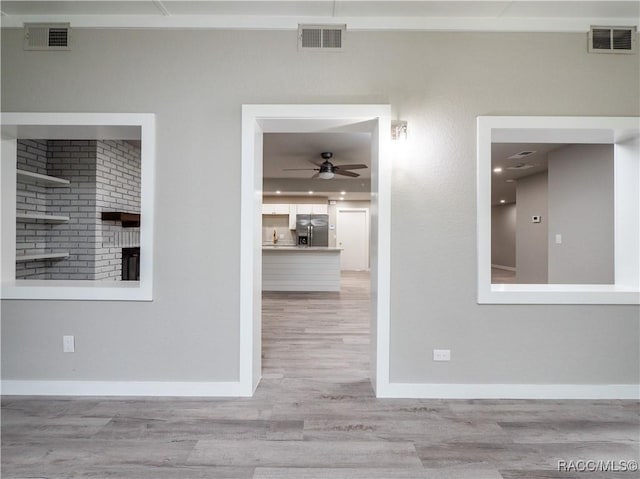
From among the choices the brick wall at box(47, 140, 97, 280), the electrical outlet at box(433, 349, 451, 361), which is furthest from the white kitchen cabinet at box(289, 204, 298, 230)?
the electrical outlet at box(433, 349, 451, 361)

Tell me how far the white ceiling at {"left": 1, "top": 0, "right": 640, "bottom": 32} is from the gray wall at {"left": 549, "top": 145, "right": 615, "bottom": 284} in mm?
2205

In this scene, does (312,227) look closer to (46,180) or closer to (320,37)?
(46,180)

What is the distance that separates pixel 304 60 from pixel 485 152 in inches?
59.3

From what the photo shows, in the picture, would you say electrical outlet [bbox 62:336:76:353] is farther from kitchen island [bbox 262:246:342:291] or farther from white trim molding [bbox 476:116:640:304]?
kitchen island [bbox 262:246:342:291]

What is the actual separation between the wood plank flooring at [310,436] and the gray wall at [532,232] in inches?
192

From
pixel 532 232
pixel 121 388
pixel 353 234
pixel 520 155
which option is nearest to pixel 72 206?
pixel 121 388

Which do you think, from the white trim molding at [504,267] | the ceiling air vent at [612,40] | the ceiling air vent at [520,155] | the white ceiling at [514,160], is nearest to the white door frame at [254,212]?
the ceiling air vent at [612,40]

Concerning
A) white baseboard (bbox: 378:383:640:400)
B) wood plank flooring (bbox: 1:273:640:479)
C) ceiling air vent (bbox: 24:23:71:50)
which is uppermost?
ceiling air vent (bbox: 24:23:71:50)

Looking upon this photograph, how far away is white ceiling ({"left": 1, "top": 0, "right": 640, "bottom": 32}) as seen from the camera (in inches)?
88.7

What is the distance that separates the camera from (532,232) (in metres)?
6.82

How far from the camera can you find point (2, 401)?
7.55 feet

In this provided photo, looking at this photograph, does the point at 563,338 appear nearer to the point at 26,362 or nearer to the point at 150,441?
the point at 150,441

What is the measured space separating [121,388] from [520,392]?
2.97 metres

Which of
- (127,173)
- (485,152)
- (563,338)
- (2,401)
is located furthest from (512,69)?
(127,173)
